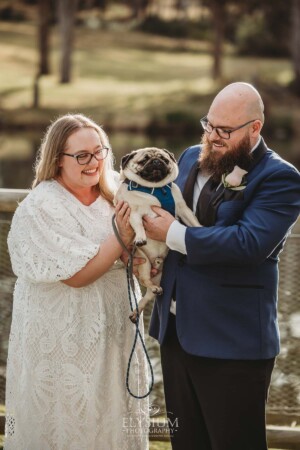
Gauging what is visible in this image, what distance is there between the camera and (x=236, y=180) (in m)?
3.56

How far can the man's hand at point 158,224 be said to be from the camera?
144 inches

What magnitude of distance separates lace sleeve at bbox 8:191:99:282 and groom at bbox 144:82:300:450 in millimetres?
336

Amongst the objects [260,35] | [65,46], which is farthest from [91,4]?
[65,46]

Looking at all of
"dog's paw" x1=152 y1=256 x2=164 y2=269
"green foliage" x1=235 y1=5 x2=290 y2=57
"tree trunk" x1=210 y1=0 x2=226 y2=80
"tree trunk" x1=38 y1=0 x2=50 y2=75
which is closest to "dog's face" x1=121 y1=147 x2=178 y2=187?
"dog's paw" x1=152 y1=256 x2=164 y2=269

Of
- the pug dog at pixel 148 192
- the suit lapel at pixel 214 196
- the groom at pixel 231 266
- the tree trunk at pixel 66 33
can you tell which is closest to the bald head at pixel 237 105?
the groom at pixel 231 266

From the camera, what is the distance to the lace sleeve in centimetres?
384

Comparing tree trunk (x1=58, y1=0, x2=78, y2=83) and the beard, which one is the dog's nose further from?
tree trunk (x1=58, y1=0, x2=78, y2=83)

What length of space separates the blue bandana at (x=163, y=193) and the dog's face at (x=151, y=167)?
0.10 feet

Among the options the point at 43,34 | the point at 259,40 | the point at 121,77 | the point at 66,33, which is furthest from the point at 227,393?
the point at 259,40

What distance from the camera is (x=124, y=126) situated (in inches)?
1022

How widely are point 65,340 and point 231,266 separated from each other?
0.83m

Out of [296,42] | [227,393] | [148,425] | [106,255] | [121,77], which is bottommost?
[121,77]

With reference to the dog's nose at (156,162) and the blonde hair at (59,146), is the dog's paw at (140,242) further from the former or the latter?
the blonde hair at (59,146)

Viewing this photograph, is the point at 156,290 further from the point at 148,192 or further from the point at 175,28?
the point at 175,28
